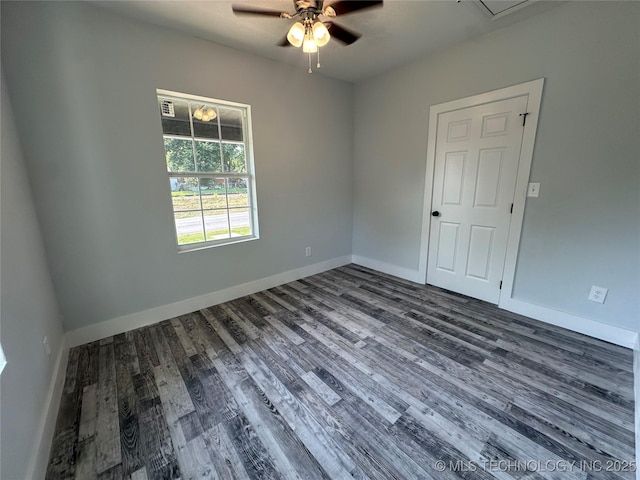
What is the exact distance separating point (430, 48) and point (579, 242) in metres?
2.44

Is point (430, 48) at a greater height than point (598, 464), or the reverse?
point (430, 48)

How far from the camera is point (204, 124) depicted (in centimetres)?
270

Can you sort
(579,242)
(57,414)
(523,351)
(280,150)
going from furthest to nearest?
(280,150) → (579,242) → (523,351) → (57,414)

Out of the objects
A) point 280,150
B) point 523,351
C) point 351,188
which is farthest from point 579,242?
point 280,150

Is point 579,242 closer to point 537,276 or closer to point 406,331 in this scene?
point 537,276

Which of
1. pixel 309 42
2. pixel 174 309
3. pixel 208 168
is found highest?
pixel 309 42

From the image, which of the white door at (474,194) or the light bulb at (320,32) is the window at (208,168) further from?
the white door at (474,194)

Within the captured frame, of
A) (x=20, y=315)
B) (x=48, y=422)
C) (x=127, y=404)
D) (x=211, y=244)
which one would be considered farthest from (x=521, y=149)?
(x=48, y=422)

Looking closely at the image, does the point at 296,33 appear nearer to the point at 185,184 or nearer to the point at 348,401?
the point at 185,184

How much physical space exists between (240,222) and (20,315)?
1981 mm

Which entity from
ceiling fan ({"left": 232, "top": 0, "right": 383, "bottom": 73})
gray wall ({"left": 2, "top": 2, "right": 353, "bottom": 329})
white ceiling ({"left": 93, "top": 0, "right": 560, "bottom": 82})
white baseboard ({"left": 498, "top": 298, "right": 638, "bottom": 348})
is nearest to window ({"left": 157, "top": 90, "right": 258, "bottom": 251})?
gray wall ({"left": 2, "top": 2, "right": 353, "bottom": 329})

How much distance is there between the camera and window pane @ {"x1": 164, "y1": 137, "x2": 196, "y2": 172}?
8.27ft

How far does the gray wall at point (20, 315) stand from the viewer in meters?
1.07

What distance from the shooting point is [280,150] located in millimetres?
3236
